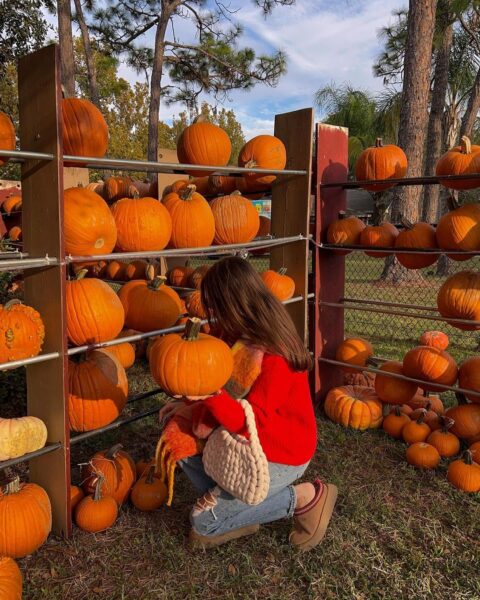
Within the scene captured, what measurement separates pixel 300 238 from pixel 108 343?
1863mm

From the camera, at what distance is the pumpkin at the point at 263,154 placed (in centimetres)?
374

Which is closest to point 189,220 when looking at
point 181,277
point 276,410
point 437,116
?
point 276,410

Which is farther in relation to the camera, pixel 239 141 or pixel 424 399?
pixel 239 141

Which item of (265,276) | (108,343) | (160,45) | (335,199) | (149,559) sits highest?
(160,45)

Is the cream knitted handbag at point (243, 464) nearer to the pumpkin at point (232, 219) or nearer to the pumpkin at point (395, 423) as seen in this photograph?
the pumpkin at point (232, 219)

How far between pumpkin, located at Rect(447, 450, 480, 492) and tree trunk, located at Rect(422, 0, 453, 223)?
11000mm

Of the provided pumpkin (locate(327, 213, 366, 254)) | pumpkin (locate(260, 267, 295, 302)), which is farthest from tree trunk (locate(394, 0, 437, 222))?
pumpkin (locate(260, 267, 295, 302))

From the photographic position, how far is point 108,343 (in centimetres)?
269

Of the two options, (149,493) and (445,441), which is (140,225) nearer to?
(149,493)

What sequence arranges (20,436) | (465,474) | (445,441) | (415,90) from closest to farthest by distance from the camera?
(20,436)
(465,474)
(445,441)
(415,90)

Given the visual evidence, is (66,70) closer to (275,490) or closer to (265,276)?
(265,276)

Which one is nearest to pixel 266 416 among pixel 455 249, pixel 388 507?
pixel 388 507

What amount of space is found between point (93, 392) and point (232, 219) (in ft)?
5.04

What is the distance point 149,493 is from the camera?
2846 mm
